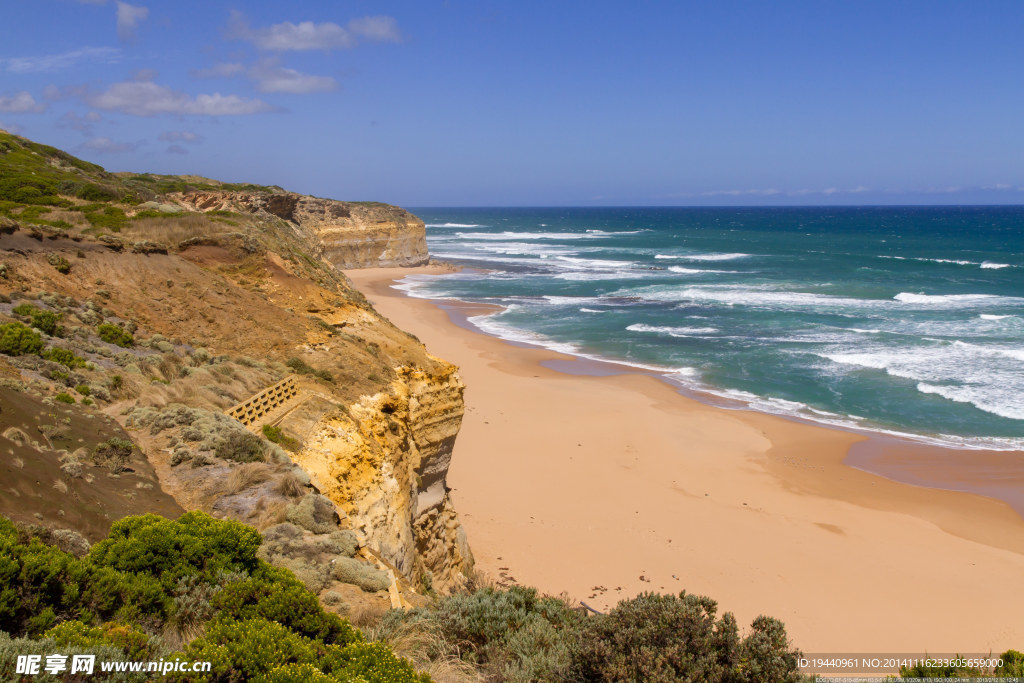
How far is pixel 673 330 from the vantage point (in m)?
38.2

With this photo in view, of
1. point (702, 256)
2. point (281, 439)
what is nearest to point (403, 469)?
point (281, 439)

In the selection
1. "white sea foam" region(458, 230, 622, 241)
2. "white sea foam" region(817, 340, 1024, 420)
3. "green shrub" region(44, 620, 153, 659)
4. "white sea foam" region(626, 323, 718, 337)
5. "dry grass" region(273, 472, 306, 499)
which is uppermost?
"white sea foam" region(458, 230, 622, 241)

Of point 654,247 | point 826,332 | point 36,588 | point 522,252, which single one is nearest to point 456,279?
point 522,252

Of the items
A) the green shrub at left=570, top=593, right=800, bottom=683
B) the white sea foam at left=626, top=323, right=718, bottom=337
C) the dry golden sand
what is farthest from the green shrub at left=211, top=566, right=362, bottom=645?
the white sea foam at left=626, top=323, right=718, bottom=337

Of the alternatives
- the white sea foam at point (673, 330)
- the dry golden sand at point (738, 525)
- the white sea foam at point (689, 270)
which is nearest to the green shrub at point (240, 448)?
the dry golden sand at point (738, 525)

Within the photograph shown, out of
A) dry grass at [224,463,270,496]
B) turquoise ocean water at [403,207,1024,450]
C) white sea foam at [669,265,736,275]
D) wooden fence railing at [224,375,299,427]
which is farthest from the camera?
white sea foam at [669,265,736,275]

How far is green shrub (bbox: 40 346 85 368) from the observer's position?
9.34m

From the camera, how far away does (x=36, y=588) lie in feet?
15.5

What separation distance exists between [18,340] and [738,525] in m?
14.9

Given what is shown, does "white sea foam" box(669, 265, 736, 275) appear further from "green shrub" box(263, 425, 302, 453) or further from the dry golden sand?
"green shrub" box(263, 425, 302, 453)

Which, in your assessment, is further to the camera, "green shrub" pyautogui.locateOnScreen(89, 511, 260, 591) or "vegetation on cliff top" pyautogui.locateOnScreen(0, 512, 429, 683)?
"green shrub" pyautogui.locateOnScreen(89, 511, 260, 591)

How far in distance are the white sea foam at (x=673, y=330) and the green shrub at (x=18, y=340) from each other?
31.8 meters

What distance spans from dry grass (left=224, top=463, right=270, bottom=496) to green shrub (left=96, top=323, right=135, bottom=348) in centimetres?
454

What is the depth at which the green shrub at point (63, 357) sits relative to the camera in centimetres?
934
